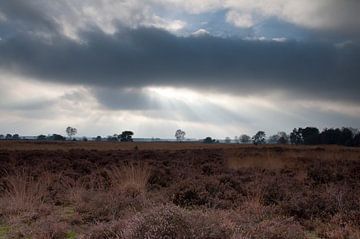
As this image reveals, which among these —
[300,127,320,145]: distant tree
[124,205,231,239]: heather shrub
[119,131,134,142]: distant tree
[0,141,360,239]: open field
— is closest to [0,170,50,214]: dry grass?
[0,141,360,239]: open field

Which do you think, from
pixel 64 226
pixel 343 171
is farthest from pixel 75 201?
pixel 343 171

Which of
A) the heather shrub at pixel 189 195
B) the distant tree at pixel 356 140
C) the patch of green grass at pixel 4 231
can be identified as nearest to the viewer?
the patch of green grass at pixel 4 231

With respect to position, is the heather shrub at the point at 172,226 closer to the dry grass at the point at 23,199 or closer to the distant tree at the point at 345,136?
the dry grass at the point at 23,199

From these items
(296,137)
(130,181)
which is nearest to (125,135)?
(296,137)

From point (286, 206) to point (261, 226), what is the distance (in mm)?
2706

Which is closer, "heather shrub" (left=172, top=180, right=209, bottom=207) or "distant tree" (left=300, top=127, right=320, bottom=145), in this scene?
"heather shrub" (left=172, top=180, right=209, bottom=207)

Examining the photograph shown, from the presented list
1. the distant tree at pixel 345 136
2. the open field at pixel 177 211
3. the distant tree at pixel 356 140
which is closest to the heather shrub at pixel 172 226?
the open field at pixel 177 211

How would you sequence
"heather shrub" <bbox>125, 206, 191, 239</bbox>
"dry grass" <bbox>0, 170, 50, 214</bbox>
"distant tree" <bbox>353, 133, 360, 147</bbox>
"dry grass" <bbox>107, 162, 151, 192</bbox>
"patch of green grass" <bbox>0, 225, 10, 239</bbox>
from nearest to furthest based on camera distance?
"heather shrub" <bbox>125, 206, 191, 239</bbox>
"patch of green grass" <bbox>0, 225, 10, 239</bbox>
"dry grass" <bbox>0, 170, 50, 214</bbox>
"dry grass" <bbox>107, 162, 151, 192</bbox>
"distant tree" <bbox>353, 133, 360, 147</bbox>

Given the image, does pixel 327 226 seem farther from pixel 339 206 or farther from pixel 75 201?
pixel 75 201

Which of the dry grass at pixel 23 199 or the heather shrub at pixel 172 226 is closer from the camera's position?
the heather shrub at pixel 172 226

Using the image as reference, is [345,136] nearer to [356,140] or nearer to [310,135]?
[356,140]

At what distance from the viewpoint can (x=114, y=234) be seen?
653 cm

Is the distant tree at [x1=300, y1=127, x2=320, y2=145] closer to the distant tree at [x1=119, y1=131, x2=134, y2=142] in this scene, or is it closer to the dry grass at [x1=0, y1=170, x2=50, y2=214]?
the distant tree at [x1=119, y1=131, x2=134, y2=142]

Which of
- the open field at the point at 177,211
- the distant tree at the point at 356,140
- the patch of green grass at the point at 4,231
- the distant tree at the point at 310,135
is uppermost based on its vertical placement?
the distant tree at the point at 310,135
